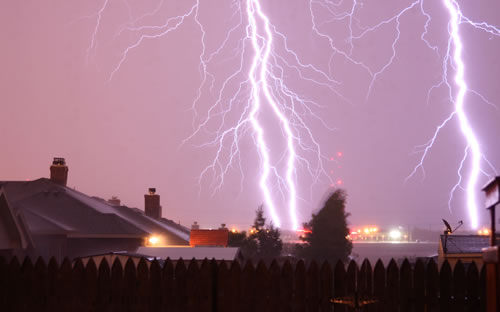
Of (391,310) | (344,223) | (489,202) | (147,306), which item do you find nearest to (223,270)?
(147,306)

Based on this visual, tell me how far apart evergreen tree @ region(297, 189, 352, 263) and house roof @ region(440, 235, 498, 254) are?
3322cm

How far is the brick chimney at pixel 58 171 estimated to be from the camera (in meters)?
33.9

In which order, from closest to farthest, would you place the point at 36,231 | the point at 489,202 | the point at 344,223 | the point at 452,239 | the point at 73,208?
the point at 489,202 < the point at 452,239 < the point at 36,231 < the point at 73,208 < the point at 344,223

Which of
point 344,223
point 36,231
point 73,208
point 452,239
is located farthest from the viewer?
point 344,223

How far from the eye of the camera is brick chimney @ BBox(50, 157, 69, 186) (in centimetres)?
3394

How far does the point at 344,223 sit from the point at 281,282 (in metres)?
46.8

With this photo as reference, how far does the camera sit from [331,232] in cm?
5419

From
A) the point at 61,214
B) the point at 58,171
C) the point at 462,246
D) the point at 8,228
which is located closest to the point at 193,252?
the point at 8,228

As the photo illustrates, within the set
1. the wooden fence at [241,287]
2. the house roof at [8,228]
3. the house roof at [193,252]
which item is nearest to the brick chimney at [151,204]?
the house roof at [193,252]

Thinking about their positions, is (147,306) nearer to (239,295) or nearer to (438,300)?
(239,295)

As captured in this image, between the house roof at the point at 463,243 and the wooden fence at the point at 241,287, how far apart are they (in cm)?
1151

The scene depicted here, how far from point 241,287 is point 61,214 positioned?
72.5 ft

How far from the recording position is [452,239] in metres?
20.3

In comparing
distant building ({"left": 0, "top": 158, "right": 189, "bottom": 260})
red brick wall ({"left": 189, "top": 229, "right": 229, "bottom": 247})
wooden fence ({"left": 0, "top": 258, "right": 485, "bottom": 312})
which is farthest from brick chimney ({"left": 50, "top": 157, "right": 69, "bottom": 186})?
wooden fence ({"left": 0, "top": 258, "right": 485, "bottom": 312})
